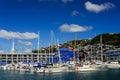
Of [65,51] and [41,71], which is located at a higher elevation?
[65,51]

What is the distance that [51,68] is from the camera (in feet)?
295

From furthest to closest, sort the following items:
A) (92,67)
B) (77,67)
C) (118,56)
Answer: (118,56), (92,67), (77,67)

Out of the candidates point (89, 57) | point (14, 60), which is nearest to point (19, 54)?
point (14, 60)

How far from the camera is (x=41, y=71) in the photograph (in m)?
91.2

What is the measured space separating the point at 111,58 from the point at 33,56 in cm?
5505

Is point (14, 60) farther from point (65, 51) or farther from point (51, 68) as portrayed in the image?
point (51, 68)

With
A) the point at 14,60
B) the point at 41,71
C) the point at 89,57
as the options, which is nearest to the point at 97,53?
the point at 89,57

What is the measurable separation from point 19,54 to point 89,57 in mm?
49090

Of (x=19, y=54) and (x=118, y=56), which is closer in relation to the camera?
(x=118, y=56)

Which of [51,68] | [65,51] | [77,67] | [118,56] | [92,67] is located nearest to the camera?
[51,68]

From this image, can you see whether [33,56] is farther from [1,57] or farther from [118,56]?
[118,56]

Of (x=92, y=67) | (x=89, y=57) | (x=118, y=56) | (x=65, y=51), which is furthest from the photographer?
(x=89, y=57)

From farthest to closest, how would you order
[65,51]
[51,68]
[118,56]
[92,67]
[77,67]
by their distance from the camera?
1. [118,56]
2. [65,51]
3. [92,67]
4. [77,67]
5. [51,68]

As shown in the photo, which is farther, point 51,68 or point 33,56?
point 33,56
